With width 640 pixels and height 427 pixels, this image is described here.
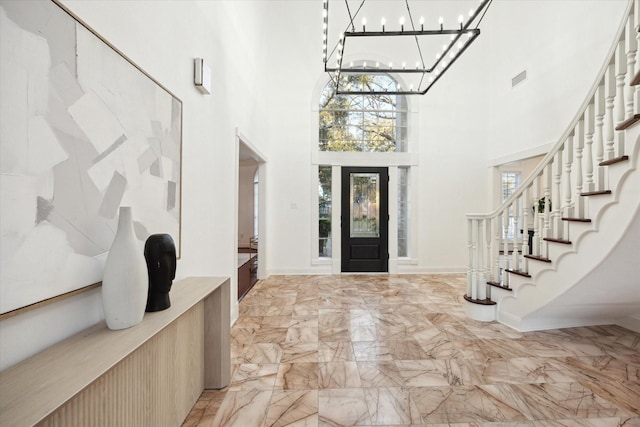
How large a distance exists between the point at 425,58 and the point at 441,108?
1.10m

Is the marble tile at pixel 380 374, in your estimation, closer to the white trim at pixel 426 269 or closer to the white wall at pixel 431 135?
the white wall at pixel 431 135

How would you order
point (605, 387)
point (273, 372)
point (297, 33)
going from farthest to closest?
point (297, 33) < point (273, 372) < point (605, 387)

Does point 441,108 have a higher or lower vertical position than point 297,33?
lower

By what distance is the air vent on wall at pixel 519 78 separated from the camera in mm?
4770

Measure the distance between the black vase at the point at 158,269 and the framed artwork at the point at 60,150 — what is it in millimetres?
170

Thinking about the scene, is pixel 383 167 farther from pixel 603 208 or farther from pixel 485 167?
pixel 603 208

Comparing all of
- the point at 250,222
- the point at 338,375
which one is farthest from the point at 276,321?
the point at 250,222

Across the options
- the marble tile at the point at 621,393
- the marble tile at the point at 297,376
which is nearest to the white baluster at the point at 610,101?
the marble tile at the point at 621,393

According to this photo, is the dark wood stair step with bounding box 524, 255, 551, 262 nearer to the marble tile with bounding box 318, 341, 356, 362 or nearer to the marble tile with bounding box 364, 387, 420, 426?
the marble tile with bounding box 364, 387, 420, 426

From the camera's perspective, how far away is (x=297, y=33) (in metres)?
5.46

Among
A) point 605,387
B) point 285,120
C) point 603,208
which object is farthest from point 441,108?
point 605,387

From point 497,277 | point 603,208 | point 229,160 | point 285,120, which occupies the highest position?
point 285,120

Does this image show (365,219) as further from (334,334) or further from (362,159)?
(334,334)

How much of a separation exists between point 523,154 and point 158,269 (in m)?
5.54
